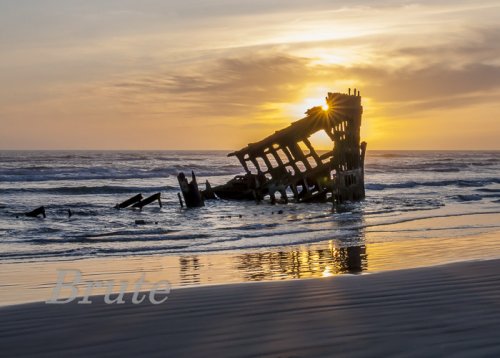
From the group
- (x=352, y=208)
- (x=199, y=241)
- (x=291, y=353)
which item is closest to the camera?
(x=291, y=353)

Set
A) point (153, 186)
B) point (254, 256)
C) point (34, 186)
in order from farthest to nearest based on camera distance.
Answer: point (153, 186), point (34, 186), point (254, 256)

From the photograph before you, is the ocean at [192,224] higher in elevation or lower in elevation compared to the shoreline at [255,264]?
lower

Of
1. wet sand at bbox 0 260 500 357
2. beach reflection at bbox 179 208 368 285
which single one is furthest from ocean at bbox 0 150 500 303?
wet sand at bbox 0 260 500 357

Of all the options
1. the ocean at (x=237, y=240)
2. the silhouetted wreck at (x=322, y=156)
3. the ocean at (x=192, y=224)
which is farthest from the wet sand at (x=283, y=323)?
the silhouetted wreck at (x=322, y=156)

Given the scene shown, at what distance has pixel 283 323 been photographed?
5.21 m

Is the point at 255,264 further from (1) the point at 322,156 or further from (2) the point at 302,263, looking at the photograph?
(1) the point at 322,156

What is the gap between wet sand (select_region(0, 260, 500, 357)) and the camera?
14.9ft

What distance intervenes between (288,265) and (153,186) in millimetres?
32042

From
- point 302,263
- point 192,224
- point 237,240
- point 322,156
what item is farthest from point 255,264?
point 322,156

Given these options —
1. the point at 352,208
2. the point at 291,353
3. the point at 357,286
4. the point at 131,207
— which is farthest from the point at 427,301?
the point at 131,207

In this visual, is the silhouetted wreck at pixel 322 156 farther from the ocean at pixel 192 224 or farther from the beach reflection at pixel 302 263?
the beach reflection at pixel 302 263

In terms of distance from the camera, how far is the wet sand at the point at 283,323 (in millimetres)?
4535

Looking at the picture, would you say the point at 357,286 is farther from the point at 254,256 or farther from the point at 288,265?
the point at 254,256

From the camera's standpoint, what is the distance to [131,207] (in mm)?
24766
